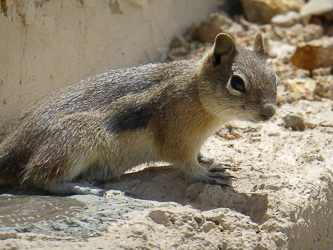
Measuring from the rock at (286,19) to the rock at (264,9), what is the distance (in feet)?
0.35

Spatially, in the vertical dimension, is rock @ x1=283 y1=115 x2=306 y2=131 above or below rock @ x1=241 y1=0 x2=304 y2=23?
below

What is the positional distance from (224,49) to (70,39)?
95.2 inches

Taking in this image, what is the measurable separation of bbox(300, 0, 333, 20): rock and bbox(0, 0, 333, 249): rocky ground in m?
A: 3.14

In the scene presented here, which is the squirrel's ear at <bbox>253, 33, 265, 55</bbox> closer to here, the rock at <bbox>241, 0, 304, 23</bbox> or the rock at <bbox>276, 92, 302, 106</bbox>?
the rock at <bbox>276, 92, 302, 106</bbox>

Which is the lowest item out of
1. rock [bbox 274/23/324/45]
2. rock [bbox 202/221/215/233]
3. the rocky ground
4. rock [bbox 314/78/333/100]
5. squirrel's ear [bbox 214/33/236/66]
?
rock [bbox 202/221/215/233]

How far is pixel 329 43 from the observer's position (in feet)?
24.2

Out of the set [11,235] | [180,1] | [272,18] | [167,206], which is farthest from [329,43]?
[11,235]

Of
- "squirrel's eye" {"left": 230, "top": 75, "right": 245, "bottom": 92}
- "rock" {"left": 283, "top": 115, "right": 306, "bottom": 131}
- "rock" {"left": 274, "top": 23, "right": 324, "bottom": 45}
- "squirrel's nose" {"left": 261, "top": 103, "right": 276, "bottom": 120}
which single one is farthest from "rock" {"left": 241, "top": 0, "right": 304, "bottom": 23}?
"squirrel's nose" {"left": 261, "top": 103, "right": 276, "bottom": 120}

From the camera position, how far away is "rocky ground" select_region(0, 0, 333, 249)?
307cm

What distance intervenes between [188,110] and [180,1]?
13.6 feet

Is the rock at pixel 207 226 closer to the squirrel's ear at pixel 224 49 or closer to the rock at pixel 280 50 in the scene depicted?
the squirrel's ear at pixel 224 49

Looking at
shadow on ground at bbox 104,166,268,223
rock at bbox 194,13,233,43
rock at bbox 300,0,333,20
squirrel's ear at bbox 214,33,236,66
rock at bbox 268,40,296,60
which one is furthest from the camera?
rock at bbox 300,0,333,20

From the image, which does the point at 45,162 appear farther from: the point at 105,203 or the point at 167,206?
the point at 167,206

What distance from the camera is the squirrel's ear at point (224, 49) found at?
412 centimetres
